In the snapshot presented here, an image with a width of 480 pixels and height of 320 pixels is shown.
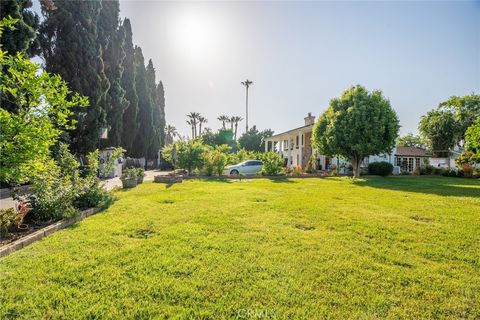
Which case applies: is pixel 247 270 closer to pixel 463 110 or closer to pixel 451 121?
pixel 451 121

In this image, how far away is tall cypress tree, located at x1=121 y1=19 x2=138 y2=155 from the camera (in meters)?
27.4

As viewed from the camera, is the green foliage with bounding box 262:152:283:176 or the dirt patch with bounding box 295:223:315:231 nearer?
the dirt patch with bounding box 295:223:315:231

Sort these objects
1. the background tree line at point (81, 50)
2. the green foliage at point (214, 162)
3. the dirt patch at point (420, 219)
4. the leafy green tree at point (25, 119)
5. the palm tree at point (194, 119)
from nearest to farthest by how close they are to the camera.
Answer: the leafy green tree at point (25, 119) < the dirt patch at point (420, 219) < the background tree line at point (81, 50) < the green foliage at point (214, 162) < the palm tree at point (194, 119)

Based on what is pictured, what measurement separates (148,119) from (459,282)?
33965mm

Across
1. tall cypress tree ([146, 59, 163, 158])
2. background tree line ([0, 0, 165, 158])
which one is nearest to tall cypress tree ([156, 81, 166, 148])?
tall cypress tree ([146, 59, 163, 158])

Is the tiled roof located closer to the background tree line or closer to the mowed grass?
the mowed grass

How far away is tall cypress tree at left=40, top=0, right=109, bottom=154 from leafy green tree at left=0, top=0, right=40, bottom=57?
175 inches

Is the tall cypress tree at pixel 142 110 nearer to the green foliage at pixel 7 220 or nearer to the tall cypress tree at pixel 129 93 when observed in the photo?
the tall cypress tree at pixel 129 93

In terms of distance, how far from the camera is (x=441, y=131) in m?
37.8

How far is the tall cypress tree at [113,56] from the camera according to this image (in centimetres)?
2078

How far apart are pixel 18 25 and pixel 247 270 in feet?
48.6

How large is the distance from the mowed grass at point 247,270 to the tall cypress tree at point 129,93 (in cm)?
2516

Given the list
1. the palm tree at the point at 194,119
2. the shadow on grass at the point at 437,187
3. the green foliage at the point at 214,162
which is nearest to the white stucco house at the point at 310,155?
the green foliage at the point at 214,162

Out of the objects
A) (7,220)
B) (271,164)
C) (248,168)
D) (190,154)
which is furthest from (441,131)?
(7,220)
